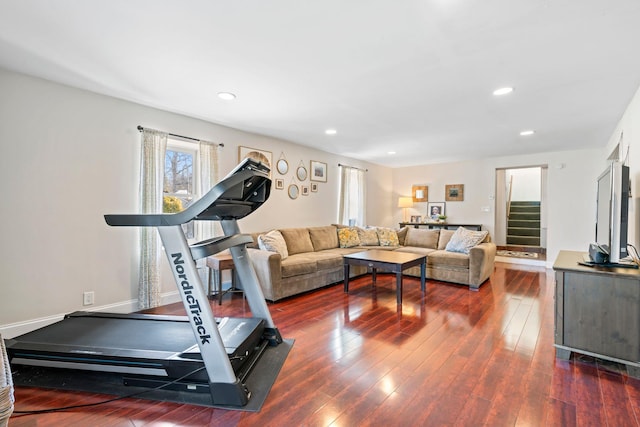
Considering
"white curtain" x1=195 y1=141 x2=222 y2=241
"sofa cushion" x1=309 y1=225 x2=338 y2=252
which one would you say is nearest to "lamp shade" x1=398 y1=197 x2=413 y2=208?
"sofa cushion" x1=309 y1=225 x2=338 y2=252

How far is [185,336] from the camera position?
2.18m

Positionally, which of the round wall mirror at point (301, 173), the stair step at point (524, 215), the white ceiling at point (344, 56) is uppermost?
the white ceiling at point (344, 56)

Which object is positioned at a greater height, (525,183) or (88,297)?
(525,183)

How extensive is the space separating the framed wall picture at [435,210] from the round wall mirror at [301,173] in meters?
3.63

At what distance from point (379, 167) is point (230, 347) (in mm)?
6336

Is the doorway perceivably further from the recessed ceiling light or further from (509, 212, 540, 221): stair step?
the recessed ceiling light

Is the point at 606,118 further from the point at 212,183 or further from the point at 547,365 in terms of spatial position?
the point at 212,183

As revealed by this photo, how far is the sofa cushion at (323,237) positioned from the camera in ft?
16.7

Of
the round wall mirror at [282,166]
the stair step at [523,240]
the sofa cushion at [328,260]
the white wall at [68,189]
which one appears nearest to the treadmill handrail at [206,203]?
the white wall at [68,189]

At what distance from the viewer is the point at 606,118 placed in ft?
12.1

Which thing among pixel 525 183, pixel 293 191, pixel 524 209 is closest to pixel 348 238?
pixel 293 191

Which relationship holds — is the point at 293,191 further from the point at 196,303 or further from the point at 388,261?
the point at 196,303

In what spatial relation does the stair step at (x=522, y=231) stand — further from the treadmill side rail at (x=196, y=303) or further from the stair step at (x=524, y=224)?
the treadmill side rail at (x=196, y=303)

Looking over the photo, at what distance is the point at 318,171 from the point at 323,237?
4.46 ft
